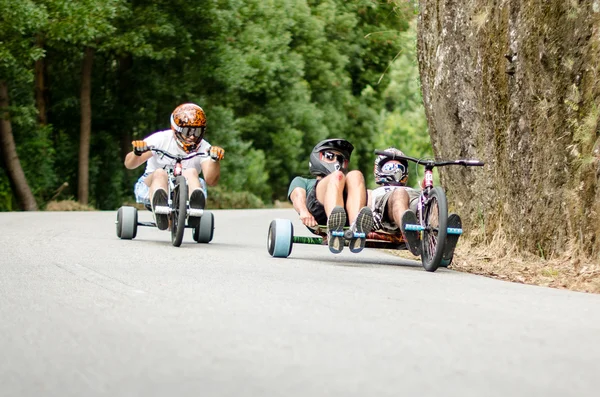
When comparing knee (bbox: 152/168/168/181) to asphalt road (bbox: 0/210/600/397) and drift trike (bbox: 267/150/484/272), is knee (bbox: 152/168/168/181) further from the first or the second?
asphalt road (bbox: 0/210/600/397)

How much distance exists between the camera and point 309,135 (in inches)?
2063

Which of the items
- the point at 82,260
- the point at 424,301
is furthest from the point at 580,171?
the point at 82,260

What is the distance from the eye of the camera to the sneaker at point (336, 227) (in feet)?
36.9

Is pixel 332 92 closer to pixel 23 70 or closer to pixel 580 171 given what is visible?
pixel 23 70

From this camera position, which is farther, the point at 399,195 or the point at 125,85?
the point at 125,85

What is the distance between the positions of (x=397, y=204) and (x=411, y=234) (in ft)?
1.25

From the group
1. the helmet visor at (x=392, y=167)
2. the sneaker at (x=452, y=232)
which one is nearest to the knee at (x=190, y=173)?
the helmet visor at (x=392, y=167)

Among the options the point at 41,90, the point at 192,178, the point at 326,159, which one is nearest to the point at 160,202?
the point at 192,178

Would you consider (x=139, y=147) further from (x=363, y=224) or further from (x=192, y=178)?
(x=363, y=224)

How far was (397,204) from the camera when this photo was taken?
11398 millimetres

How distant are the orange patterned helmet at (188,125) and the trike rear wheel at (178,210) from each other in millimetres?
800

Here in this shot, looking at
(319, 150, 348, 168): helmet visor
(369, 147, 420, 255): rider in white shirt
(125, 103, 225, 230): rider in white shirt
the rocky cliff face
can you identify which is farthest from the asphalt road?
(125, 103, 225, 230): rider in white shirt

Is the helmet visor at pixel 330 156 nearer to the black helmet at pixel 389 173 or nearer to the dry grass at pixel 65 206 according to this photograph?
the black helmet at pixel 389 173

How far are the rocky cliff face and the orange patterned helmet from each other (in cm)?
286
